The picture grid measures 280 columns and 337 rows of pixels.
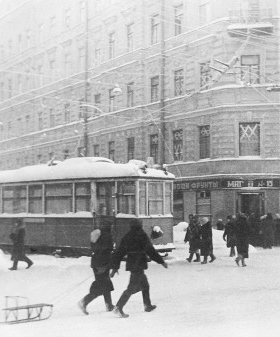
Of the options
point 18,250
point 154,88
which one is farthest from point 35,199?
point 154,88

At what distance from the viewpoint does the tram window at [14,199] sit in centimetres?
2152

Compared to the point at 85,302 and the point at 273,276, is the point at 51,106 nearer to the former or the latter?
the point at 273,276

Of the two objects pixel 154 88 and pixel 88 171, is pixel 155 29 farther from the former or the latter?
pixel 88 171

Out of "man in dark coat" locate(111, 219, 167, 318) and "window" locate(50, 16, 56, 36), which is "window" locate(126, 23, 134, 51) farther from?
"man in dark coat" locate(111, 219, 167, 318)

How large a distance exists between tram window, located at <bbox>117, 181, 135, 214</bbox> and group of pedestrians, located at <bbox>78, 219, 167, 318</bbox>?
8454 millimetres

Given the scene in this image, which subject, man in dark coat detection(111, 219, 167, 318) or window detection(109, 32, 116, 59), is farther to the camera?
window detection(109, 32, 116, 59)

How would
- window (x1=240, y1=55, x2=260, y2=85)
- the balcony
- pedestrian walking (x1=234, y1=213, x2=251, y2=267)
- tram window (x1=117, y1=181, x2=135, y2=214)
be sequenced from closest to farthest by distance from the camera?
1. pedestrian walking (x1=234, y1=213, x2=251, y2=267)
2. tram window (x1=117, y1=181, x2=135, y2=214)
3. the balcony
4. window (x1=240, y1=55, x2=260, y2=85)

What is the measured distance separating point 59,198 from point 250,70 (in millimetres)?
12474

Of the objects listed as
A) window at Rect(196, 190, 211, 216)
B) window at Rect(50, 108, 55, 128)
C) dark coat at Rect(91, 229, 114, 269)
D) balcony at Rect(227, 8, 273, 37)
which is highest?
balcony at Rect(227, 8, 273, 37)

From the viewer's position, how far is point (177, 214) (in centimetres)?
3144

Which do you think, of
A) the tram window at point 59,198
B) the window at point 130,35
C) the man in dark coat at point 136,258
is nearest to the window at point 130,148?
the window at point 130,35

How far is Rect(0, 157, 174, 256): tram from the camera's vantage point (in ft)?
61.1

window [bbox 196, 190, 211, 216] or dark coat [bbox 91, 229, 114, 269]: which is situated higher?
window [bbox 196, 190, 211, 216]

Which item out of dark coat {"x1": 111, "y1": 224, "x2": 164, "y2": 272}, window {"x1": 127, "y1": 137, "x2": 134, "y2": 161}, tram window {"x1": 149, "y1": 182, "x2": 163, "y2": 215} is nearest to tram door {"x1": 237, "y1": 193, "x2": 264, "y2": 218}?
window {"x1": 127, "y1": 137, "x2": 134, "y2": 161}
